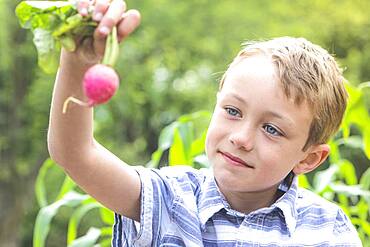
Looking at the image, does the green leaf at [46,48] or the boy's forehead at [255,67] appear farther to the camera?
the boy's forehead at [255,67]

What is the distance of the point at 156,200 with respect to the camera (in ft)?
3.95

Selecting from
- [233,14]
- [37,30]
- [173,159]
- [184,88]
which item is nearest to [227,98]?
[37,30]

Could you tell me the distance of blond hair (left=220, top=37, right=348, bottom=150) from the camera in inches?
48.5

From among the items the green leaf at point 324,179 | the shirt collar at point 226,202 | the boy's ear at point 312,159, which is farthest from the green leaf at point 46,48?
the green leaf at point 324,179

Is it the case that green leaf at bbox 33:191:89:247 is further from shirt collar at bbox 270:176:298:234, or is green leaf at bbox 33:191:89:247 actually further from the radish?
the radish

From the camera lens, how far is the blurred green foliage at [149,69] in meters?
8.45

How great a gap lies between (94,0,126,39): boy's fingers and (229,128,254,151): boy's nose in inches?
13.5

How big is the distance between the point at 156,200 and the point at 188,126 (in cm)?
74

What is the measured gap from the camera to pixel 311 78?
4.10ft

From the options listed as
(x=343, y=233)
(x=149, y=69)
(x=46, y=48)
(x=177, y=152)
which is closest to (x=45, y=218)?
(x=177, y=152)

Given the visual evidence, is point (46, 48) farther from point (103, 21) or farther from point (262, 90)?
point (262, 90)

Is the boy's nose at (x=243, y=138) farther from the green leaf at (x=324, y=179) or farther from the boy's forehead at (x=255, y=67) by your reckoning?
the green leaf at (x=324, y=179)

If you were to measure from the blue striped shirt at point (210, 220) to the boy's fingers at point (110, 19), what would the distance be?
1.17ft

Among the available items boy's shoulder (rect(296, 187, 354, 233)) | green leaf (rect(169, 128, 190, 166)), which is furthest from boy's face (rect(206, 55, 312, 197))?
green leaf (rect(169, 128, 190, 166))
